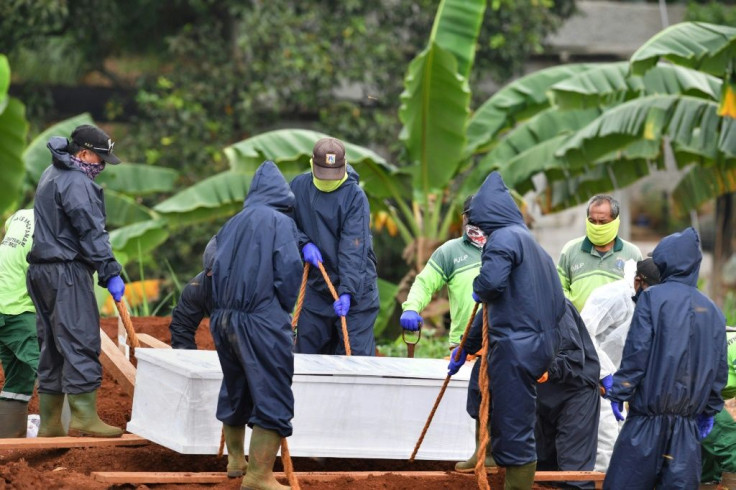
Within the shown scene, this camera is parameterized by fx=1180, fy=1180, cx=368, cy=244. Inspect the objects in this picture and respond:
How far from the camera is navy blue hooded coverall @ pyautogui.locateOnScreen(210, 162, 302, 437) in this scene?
6.84 m

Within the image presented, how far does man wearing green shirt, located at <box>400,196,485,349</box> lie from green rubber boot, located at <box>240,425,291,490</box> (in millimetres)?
2373

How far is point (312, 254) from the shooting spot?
885cm

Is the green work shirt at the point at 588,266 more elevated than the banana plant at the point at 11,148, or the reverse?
the banana plant at the point at 11,148

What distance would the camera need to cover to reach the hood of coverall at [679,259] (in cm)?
725

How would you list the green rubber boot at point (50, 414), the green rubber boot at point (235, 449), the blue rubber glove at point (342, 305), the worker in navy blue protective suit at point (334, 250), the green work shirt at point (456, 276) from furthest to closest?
the green work shirt at point (456, 276) → the worker in navy blue protective suit at point (334, 250) → the blue rubber glove at point (342, 305) → the green rubber boot at point (50, 414) → the green rubber boot at point (235, 449)

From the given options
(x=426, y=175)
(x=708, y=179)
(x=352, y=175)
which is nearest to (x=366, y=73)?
(x=426, y=175)

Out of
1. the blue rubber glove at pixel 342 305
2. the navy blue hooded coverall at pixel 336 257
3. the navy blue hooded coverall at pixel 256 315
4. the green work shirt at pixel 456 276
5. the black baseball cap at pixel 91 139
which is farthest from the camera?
the green work shirt at pixel 456 276

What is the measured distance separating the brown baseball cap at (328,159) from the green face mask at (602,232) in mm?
2134

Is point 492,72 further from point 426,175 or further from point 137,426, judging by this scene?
point 137,426

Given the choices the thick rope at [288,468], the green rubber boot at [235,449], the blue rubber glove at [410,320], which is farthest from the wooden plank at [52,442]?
the blue rubber glove at [410,320]

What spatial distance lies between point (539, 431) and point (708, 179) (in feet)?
26.2

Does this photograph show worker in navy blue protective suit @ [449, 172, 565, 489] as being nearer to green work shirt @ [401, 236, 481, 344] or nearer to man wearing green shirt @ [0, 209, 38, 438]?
green work shirt @ [401, 236, 481, 344]

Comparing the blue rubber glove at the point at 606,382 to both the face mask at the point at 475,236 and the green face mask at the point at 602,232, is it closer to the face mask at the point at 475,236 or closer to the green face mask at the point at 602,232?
the face mask at the point at 475,236

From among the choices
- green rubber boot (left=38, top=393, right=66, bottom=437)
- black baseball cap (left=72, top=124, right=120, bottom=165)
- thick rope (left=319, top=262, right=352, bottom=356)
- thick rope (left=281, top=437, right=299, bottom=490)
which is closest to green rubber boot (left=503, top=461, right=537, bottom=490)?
thick rope (left=281, top=437, right=299, bottom=490)
